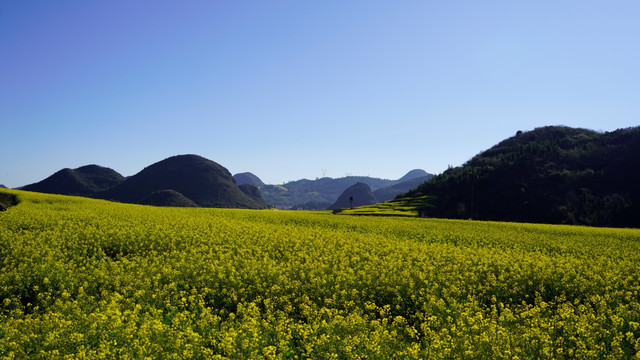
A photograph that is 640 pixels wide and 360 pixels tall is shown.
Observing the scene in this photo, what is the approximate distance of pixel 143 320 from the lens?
898 cm

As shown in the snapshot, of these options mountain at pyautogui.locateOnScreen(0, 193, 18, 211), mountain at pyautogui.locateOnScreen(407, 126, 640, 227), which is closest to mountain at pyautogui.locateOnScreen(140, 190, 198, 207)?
mountain at pyautogui.locateOnScreen(407, 126, 640, 227)

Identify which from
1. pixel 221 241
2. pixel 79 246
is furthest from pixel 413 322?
pixel 79 246

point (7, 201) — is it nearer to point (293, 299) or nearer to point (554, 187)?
point (293, 299)

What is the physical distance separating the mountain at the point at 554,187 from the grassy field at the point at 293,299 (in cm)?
6974

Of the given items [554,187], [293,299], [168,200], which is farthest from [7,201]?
[168,200]

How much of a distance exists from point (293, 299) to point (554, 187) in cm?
12028

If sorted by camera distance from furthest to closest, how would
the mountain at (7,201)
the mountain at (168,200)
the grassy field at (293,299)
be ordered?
the mountain at (168,200)
the mountain at (7,201)
the grassy field at (293,299)

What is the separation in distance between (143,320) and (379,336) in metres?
6.02

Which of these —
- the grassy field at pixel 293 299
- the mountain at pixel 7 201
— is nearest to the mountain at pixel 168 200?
the mountain at pixel 7 201

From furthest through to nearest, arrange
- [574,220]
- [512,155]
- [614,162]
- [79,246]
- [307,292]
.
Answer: [512,155], [614,162], [574,220], [79,246], [307,292]

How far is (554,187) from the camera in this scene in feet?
352

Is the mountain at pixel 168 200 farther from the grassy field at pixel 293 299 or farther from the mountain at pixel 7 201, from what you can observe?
the grassy field at pixel 293 299

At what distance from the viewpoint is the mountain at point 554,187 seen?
9069 cm

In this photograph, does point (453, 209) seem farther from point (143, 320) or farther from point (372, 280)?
point (143, 320)
